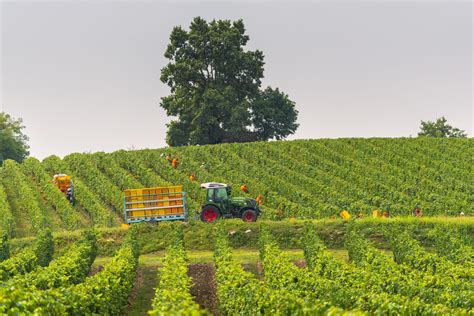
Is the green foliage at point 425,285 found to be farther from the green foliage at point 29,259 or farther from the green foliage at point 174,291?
the green foliage at point 29,259

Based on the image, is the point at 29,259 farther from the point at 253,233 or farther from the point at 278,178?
the point at 278,178

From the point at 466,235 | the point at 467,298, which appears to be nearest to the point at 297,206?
the point at 466,235

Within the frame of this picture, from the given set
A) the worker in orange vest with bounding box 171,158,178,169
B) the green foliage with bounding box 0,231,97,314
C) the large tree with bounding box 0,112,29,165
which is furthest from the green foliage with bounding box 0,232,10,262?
the large tree with bounding box 0,112,29,165

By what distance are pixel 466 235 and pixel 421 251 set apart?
8924 millimetres

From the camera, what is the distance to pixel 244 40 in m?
69.8

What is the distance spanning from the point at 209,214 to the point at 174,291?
718 inches

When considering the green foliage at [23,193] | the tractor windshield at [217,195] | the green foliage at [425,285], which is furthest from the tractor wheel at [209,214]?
the green foliage at [425,285]

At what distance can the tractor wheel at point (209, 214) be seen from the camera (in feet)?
111

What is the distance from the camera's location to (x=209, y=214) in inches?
1341

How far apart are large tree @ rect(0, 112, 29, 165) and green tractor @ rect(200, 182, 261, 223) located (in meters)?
60.0

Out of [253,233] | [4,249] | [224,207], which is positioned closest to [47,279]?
[4,249]

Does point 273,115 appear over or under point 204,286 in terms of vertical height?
over

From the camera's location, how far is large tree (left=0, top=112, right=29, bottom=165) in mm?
88750

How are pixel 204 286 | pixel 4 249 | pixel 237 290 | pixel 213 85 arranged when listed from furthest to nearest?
pixel 213 85 < pixel 4 249 < pixel 204 286 < pixel 237 290
